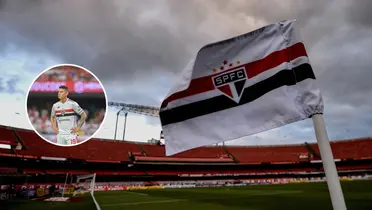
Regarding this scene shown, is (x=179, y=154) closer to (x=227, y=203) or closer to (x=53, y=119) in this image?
(x=227, y=203)

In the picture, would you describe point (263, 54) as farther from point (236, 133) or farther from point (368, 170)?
point (368, 170)

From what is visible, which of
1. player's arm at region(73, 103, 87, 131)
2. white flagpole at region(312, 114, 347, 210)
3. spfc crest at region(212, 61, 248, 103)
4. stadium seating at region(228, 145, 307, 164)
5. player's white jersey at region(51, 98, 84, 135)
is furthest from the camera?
stadium seating at region(228, 145, 307, 164)

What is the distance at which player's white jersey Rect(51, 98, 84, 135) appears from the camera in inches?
254

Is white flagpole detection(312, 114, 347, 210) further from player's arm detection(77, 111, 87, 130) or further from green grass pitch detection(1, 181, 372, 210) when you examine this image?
green grass pitch detection(1, 181, 372, 210)

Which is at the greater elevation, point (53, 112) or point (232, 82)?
point (53, 112)

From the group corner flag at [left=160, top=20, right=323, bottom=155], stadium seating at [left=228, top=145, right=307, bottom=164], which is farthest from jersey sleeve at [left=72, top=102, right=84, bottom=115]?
stadium seating at [left=228, top=145, right=307, bottom=164]

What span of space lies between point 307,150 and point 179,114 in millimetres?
61539

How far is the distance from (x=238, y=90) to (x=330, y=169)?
113cm

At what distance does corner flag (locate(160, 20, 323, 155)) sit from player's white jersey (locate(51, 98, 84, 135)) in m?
4.47

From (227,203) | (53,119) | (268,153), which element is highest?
(268,153)

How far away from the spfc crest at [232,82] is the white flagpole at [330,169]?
0.85 meters

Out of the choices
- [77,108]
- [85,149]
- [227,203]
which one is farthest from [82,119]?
[85,149]

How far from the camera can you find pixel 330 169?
6.72 feet

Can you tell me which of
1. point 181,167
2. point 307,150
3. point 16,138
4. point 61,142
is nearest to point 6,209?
point 61,142
